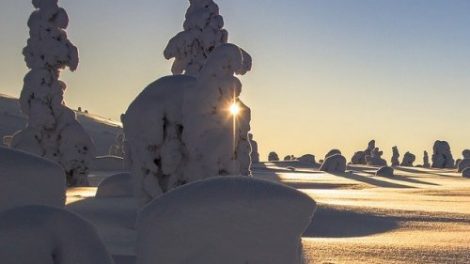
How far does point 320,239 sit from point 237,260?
164 inches

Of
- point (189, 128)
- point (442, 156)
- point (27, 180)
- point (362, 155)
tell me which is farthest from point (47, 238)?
point (362, 155)

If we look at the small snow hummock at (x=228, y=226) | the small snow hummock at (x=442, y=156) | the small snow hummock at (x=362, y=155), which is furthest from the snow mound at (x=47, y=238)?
the small snow hummock at (x=362, y=155)

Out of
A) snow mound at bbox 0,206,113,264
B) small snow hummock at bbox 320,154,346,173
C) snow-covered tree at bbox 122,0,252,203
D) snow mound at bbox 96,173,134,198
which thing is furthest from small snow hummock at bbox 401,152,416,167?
snow mound at bbox 0,206,113,264

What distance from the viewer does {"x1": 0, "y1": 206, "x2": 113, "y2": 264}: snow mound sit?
4.00 metres

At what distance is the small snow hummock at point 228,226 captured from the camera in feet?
A: 14.0

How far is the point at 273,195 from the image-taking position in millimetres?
4430

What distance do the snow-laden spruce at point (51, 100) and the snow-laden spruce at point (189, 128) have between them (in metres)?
10.8

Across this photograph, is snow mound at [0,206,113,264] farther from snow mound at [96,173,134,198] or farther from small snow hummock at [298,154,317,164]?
small snow hummock at [298,154,317,164]

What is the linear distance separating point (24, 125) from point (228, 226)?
193 feet

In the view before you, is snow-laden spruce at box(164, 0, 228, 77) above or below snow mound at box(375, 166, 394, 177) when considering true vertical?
above

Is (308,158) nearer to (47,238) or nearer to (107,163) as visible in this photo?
(107,163)

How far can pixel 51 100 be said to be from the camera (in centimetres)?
1967

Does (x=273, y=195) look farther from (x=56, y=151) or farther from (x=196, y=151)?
(x=56, y=151)

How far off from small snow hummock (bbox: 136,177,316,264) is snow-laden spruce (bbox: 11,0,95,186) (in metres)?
15.8
